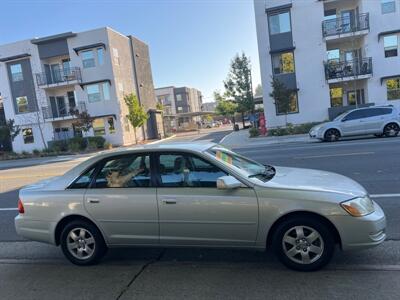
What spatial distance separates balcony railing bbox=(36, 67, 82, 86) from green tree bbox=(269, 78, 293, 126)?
1834 centimetres

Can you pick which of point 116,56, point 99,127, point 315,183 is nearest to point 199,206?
point 315,183

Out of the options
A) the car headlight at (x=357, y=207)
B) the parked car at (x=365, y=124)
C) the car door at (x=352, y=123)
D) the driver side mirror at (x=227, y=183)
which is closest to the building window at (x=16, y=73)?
the parked car at (x=365, y=124)

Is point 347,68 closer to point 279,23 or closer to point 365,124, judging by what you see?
point 279,23

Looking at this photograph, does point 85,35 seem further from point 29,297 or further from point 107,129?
point 29,297

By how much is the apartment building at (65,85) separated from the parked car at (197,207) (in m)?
29.5

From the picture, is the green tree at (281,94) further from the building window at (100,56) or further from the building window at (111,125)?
the building window at (100,56)

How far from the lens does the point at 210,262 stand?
4.36 m

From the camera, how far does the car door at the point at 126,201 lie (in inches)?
168

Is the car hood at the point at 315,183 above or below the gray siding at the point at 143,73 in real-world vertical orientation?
below

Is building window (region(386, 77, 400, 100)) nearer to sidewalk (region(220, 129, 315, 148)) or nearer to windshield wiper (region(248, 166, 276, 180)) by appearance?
sidewalk (region(220, 129, 315, 148))

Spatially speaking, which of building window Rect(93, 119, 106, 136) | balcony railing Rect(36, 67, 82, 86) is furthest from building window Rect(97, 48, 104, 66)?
building window Rect(93, 119, 106, 136)

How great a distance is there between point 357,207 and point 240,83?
37605 millimetres

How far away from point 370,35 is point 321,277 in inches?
1056

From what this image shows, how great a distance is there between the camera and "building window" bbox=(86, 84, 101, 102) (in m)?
33.6
